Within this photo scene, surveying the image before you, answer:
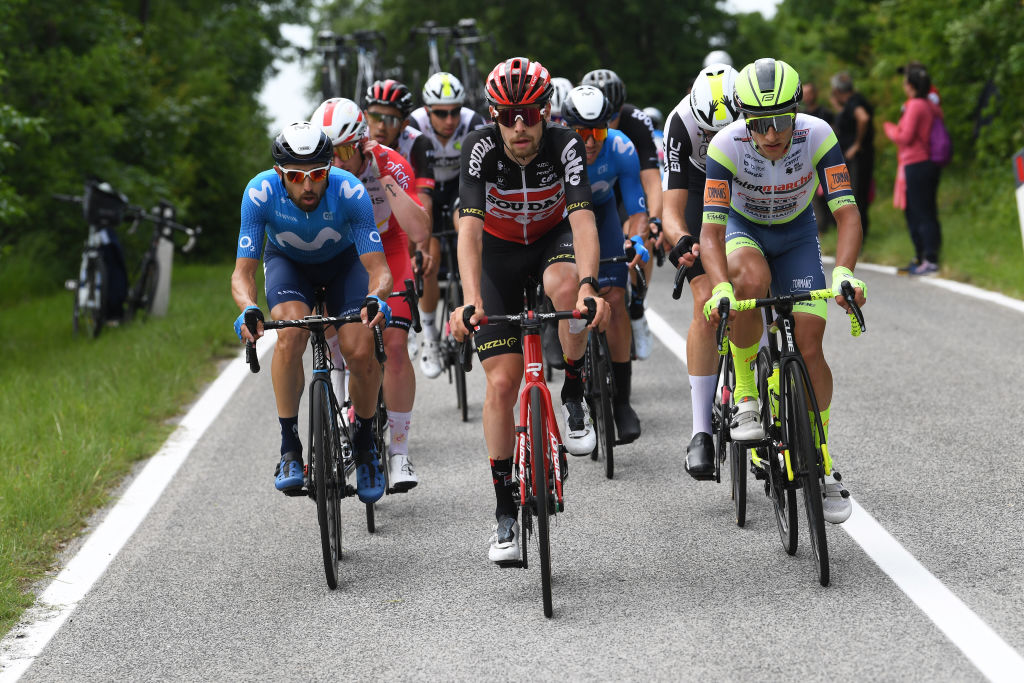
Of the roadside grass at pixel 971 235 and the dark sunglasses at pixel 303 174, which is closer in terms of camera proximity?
the dark sunglasses at pixel 303 174

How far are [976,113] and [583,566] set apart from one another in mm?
14669

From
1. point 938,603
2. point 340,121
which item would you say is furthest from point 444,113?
point 938,603

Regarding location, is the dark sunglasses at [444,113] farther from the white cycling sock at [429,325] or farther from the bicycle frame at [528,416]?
the bicycle frame at [528,416]

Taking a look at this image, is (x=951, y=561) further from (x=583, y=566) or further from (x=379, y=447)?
(x=379, y=447)

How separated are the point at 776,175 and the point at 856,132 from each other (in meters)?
12.5

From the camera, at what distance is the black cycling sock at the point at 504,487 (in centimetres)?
575

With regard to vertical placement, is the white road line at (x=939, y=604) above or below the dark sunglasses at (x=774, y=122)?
below

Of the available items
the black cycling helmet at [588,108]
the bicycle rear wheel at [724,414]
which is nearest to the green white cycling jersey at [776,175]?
the bicycle rear wheel at [724,414]

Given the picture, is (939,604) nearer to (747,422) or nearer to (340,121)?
(747,422)

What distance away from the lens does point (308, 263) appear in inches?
263

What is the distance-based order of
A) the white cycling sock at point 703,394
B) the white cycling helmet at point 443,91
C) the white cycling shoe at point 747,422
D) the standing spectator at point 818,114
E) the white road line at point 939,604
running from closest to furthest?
1. the white road line at point 939,604
2. the white cycling shoe at point 747,422
3. the white cycling sock at point 703,394
4. the white cycling helmet at point 443,91
5. the standing spectator at point 818,114

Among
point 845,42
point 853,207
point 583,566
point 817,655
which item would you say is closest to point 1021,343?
point 853,207

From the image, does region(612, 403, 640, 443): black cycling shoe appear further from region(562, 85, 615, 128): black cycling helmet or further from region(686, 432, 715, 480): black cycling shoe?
region(562, 85, 615, 128): black cycling helmet

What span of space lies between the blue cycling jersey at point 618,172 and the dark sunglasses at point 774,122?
2.44m
